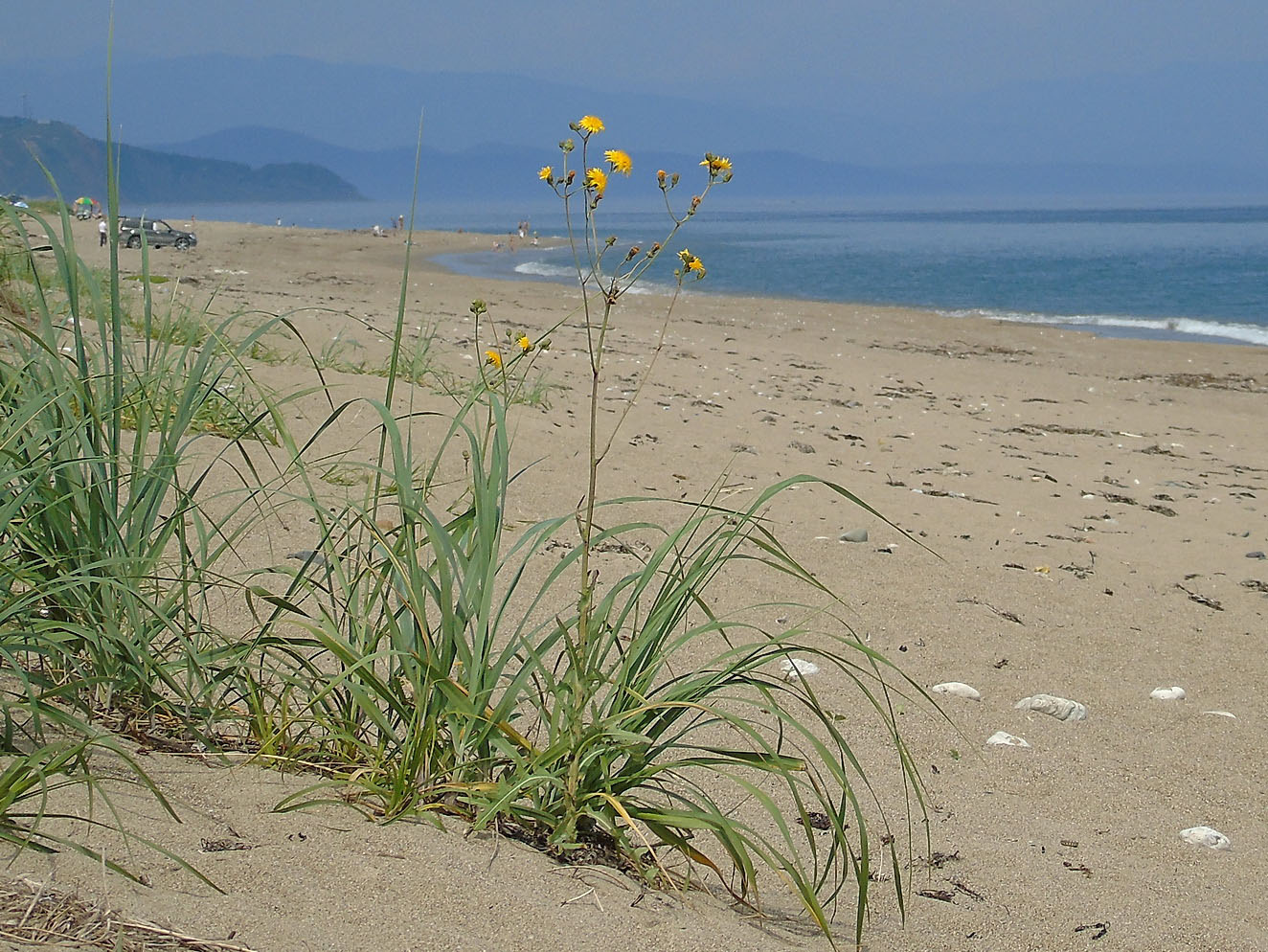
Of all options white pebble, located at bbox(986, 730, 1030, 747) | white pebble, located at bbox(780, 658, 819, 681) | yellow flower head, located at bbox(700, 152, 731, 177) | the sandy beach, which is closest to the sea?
the sandy beach

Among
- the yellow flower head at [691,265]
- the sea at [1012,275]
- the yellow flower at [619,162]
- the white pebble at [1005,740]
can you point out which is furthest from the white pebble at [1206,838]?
the sea at [1012,275]

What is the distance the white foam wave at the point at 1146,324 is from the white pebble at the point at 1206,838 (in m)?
17.8

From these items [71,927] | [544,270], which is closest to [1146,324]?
[544,270]

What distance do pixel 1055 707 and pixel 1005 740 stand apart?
1.11 ft

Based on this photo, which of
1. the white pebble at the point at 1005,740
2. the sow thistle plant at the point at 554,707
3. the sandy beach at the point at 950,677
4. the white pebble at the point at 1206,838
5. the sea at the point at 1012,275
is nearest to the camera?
the sandy beach at the point at 950,677

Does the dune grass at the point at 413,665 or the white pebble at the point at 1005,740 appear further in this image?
the white pebble at the point at 1005,740

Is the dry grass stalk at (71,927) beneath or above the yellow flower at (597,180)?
beneath

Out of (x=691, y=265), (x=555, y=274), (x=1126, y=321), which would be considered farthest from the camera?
(x=555, y=274)

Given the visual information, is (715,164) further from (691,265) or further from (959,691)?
(959,691)

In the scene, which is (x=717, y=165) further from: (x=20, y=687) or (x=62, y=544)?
(x=20, y=687)

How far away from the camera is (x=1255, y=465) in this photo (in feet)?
25.6

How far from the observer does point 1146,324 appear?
2091 cm

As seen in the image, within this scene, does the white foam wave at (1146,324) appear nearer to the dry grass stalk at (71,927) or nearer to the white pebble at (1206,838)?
the white pebble at (1206,838)

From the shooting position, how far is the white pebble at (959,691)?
11.1 feet
